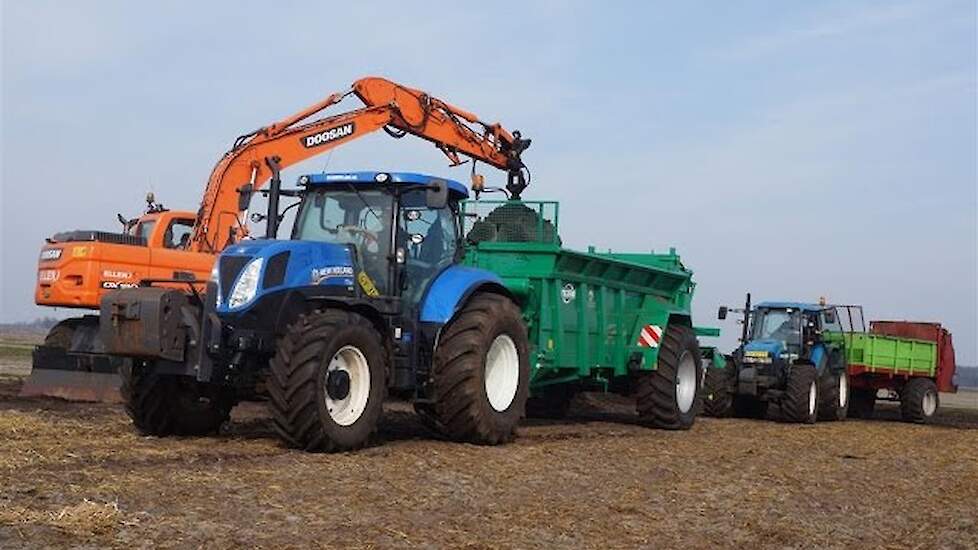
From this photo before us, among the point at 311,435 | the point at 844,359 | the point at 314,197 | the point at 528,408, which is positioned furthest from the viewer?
the point at 844,359

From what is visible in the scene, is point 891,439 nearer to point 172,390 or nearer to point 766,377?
point 766,377

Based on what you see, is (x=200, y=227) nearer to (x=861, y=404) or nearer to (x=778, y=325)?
(x=778, y=325)

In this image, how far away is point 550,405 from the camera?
48.2 ft

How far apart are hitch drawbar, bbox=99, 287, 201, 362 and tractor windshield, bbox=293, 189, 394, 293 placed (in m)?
1.57

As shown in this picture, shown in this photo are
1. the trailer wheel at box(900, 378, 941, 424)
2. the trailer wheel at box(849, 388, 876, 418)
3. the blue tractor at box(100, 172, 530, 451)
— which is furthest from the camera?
the trailer wheel at box(849, 388, 876, 418)

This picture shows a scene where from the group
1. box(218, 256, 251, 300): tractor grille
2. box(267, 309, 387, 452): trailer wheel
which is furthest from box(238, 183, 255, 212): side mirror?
box(267, 309, 387, 452): trailer wheel

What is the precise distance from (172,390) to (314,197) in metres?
2.17

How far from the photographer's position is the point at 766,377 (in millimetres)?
18016

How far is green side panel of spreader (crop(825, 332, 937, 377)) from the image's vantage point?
67.3 feet

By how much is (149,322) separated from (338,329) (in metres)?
1.49

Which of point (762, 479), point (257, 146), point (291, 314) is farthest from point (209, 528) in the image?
point (257, 146)

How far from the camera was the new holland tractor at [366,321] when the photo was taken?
27.6 feet

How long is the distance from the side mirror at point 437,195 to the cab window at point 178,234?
280 inches

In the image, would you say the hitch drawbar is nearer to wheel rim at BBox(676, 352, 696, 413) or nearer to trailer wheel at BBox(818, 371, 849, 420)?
wheel rim at BBox(676, 352, 696, 413)
